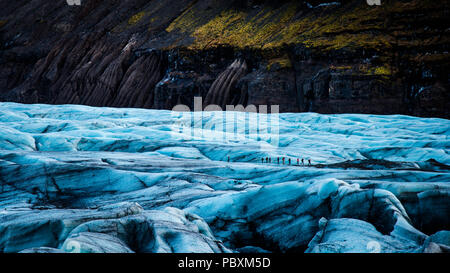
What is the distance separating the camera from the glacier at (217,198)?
6.14 m

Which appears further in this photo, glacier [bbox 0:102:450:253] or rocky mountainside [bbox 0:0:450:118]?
rocky mountainside [bbox 0:0:450:118]

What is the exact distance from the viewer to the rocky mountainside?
32.2 meters

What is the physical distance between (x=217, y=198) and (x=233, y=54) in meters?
34.1

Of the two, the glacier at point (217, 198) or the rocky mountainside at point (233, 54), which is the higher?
the rocky mountainside at point (233, 54)

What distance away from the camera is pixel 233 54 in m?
41.0

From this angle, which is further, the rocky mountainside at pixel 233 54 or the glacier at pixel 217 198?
the rocky mountainside at pixel 233 54

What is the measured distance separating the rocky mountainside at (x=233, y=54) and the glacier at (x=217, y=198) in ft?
51.4

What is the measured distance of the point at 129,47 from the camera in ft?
156

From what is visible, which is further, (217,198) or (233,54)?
(233,54)

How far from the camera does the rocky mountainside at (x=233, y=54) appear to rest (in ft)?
105

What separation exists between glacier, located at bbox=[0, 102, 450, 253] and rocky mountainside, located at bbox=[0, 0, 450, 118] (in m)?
15.7

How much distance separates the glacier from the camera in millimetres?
6137

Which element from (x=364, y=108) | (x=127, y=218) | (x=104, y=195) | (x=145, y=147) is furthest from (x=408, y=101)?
(x=127, y=218)

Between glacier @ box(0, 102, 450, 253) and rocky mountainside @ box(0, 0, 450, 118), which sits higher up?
rocky mountainside @ box(0, 0, 450, 118)
